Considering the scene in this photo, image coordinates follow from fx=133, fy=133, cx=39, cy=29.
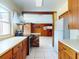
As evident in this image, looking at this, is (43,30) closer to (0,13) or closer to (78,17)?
(0,13)

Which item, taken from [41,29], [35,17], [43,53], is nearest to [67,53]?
[43,53]

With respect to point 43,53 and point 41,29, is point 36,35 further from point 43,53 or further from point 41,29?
point 41,29

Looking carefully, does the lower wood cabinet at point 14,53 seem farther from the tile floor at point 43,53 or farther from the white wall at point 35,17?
the white wall at point 35,17

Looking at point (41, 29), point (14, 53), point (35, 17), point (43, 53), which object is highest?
point (35, 17)

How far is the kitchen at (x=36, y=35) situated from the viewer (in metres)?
2.86

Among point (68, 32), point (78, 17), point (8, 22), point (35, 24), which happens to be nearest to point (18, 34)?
point (8, 22)

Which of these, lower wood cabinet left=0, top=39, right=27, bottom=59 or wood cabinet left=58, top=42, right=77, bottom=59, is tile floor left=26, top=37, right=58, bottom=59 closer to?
lower wood cabinet left=0, top=39, right=27, bottom=59

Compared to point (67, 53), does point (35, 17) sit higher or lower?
higher

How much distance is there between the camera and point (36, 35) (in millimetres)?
8961

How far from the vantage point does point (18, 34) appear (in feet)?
21.0

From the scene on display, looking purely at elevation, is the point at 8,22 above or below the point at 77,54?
above

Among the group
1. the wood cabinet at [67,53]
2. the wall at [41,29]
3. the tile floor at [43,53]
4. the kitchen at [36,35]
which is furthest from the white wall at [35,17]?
the wood cabinet at [67,53]

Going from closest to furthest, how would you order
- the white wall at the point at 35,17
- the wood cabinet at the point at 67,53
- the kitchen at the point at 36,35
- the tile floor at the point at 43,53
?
the wood cabinet at the point at 67,53
the kitchen at the point at 36,35
the tile floor at the point at 43,53
the white wall at the point at 35,17

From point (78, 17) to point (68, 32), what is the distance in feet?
8.12
